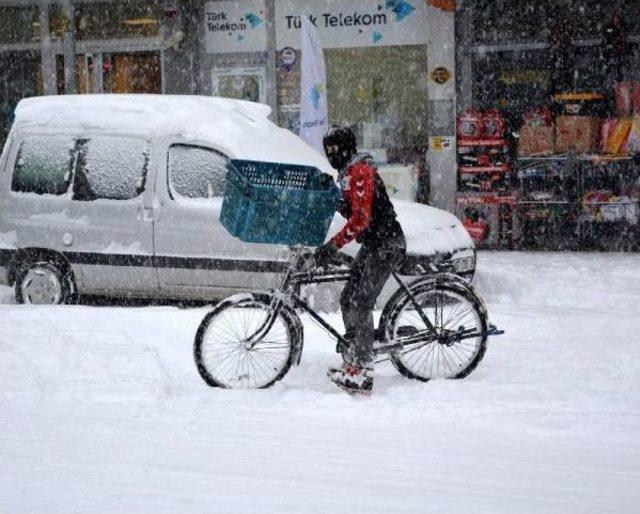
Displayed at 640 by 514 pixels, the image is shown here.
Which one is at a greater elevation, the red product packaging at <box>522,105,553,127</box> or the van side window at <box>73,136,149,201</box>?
the red product packaging at <box>522,105,553,127</box>

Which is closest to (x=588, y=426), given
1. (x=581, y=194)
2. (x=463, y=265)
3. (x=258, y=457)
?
(x=258, y=457)

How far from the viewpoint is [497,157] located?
13.8 meters

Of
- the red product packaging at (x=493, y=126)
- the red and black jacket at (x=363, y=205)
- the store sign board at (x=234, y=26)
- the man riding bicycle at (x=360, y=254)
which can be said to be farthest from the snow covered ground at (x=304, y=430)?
the store sign board at (x=234, y=26)

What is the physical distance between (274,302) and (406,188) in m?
8.49

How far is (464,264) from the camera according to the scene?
9.17 meters

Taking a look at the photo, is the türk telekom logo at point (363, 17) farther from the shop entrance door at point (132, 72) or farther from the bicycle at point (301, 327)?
the bicycle at point (301, 327)

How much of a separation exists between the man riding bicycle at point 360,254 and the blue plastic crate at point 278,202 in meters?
0.11

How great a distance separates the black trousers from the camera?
237 inches

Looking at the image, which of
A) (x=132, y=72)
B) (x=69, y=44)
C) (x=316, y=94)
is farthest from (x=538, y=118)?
(x=132, y=72)

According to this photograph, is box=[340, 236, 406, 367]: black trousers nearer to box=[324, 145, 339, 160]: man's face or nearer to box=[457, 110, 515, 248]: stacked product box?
box=[324, 145, 339, 160]: man's face

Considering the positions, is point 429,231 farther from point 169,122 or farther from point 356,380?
point 356,380

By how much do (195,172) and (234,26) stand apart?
745 centimetres

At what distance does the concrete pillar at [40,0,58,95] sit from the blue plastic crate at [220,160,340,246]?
38.6 feet

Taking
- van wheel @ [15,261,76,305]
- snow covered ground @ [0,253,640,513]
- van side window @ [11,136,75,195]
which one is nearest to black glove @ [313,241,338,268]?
snow covered ground @ [0,253,640,513]
